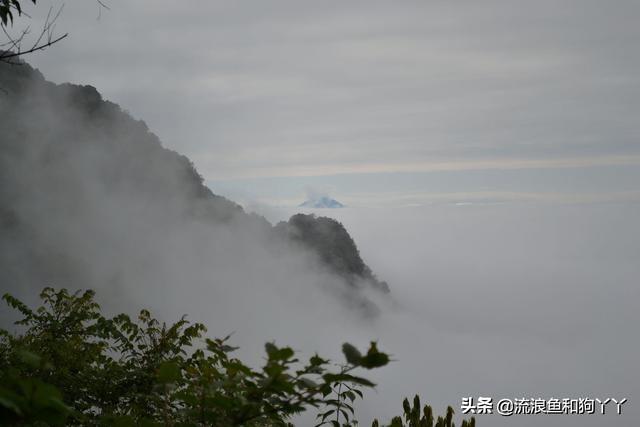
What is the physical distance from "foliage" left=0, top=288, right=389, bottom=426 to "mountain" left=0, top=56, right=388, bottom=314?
93796mm

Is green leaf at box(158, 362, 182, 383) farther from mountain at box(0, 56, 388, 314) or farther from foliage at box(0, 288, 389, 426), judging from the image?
mountain at box(0, 56, 388, 314)

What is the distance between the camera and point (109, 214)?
142750 mm

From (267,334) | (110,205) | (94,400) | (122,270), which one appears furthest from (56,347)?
A: (267,334)

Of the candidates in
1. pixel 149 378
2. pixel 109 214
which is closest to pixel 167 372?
pixel 149 378

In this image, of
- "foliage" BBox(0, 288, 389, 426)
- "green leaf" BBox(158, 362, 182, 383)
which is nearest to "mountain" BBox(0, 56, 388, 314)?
"foliage" BBox(0, 288, 389, 426)

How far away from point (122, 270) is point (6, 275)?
35.7 m

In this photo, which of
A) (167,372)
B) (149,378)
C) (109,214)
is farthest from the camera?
(109,214)

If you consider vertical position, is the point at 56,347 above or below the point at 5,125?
below

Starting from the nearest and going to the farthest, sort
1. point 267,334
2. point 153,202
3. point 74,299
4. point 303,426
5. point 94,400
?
point 94,400 → point 74,299 → point 303,426 → point 153,202 → point 267,334

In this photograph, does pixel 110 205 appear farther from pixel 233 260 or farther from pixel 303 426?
Result: pixel 303 426

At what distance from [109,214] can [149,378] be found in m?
141

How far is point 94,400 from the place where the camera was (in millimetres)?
9266

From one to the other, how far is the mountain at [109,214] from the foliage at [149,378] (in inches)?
3693

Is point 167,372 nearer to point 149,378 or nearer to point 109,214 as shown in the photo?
point 149,378
